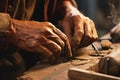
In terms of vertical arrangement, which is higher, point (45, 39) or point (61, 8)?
point (61, 8)

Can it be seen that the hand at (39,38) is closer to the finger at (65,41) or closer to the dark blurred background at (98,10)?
the finger at (65,41)

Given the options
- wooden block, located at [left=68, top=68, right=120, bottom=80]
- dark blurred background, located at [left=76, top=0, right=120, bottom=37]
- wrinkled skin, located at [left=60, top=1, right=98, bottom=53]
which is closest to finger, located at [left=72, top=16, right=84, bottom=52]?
wrinkled skin, located at [left=60, top=1, right=98, bottom=53]

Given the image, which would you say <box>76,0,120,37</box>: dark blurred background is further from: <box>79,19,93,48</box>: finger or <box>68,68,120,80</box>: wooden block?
<box>68,68,120,80</box>: wooden block

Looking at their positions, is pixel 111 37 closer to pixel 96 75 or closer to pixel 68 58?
pixel 68 58

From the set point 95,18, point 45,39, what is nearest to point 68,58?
point 45,39

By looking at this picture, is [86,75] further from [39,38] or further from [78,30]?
[78,30]

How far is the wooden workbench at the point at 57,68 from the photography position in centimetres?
95

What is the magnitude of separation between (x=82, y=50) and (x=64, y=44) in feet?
0.69

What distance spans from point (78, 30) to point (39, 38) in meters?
0.24

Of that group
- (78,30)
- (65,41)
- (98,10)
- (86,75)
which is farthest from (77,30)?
(98,10)

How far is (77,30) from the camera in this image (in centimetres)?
120

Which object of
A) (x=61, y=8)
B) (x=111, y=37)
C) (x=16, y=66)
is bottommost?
(x=16, y=66)

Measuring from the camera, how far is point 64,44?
1.07 metres

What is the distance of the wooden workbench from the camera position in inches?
37.5
